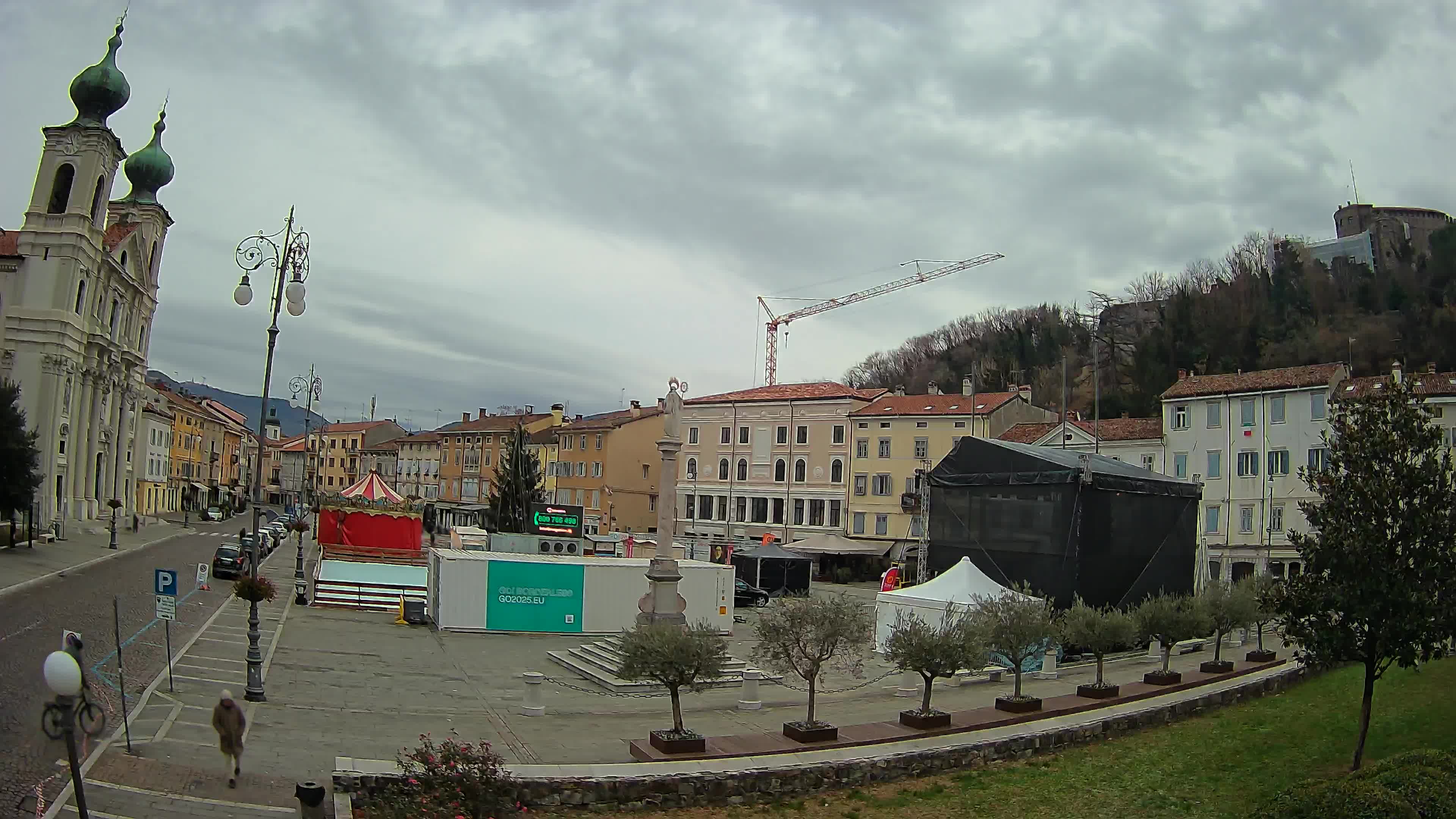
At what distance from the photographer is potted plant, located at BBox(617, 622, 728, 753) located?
50.4 ft

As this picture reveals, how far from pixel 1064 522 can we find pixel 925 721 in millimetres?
15686

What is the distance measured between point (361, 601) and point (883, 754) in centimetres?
2426

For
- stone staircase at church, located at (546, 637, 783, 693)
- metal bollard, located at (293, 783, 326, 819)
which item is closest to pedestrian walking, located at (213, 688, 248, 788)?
metal bollard, located at (293, 783, 326, 819)

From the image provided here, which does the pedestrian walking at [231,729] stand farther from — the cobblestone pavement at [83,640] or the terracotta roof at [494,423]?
the terracotta roof at [494,423]

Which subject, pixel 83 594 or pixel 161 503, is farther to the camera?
pixel 161 503

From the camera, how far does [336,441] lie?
13625 centimetres

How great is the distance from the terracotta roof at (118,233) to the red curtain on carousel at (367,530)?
2974 centimetres

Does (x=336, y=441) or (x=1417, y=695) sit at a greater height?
(x=336, y=441)

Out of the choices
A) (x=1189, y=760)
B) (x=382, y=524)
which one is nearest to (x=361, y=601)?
(x=382, y=524)

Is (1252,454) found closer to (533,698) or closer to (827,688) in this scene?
(827,688)

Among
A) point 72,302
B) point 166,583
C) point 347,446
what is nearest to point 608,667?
point 166,583

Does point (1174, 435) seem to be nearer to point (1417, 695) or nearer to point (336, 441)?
point (1417, 695)

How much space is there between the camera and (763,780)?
1422 centimetres

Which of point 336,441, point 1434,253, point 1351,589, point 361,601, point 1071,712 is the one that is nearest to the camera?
point 1351,589
